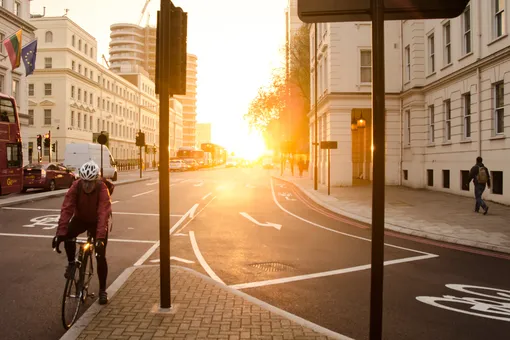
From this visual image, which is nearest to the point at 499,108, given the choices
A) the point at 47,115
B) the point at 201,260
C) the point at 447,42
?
the point at 447,42

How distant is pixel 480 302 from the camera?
19.0 feet

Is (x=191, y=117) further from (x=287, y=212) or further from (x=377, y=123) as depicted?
(x=377, y=123)

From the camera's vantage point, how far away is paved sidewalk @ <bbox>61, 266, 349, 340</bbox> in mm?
4191

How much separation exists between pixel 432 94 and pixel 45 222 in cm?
2102

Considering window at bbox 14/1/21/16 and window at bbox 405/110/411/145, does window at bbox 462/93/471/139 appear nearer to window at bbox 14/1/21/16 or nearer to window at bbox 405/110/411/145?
window at bbox 405/110/411/145

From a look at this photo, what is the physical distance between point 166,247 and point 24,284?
2.92m

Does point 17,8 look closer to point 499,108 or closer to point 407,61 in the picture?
point 407,61

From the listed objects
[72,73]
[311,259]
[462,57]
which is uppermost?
[72,73]

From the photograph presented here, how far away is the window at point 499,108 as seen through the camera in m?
17.9

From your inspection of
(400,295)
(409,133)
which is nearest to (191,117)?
(409,133)

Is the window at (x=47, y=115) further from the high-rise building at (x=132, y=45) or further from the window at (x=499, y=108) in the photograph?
the high-rise building at (x=132, y=45)

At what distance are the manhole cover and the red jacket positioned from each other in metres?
3.25

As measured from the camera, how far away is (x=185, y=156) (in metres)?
66.2

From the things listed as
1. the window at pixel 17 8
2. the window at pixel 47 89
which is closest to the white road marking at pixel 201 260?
the window at pixel 17 8
